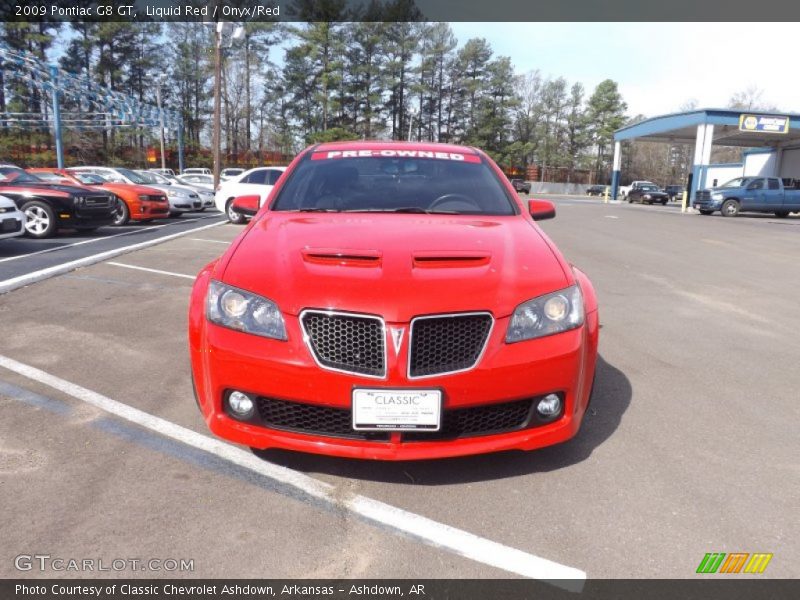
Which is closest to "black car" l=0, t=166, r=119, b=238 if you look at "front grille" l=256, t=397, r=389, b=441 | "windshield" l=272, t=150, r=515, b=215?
"windshield" l=272, t=150, r=515, b=215

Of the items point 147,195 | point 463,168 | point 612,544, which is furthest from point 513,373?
point 147,195

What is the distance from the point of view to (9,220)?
29.1ft

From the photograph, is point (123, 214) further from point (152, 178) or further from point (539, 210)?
point (539, 210)

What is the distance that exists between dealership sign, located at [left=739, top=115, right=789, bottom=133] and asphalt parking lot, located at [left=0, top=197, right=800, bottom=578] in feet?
102

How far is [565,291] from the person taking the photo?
2660 mm

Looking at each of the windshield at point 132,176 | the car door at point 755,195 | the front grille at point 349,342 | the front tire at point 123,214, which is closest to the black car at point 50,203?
the front tire at point 123,214

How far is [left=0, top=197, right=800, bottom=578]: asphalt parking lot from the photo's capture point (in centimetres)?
215

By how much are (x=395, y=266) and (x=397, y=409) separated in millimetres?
637

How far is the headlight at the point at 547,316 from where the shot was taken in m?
2.47

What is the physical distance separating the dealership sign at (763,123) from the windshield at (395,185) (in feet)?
107

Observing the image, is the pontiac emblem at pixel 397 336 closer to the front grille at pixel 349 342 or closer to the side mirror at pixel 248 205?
the front grille at pixel 349 342

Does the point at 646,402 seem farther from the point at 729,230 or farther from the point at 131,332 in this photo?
the point at 729,230

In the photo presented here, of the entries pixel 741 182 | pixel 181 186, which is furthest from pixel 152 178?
pixel 741 182

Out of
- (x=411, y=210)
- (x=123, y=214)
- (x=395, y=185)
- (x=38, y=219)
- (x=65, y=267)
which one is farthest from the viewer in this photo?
(x=123, y=214)
